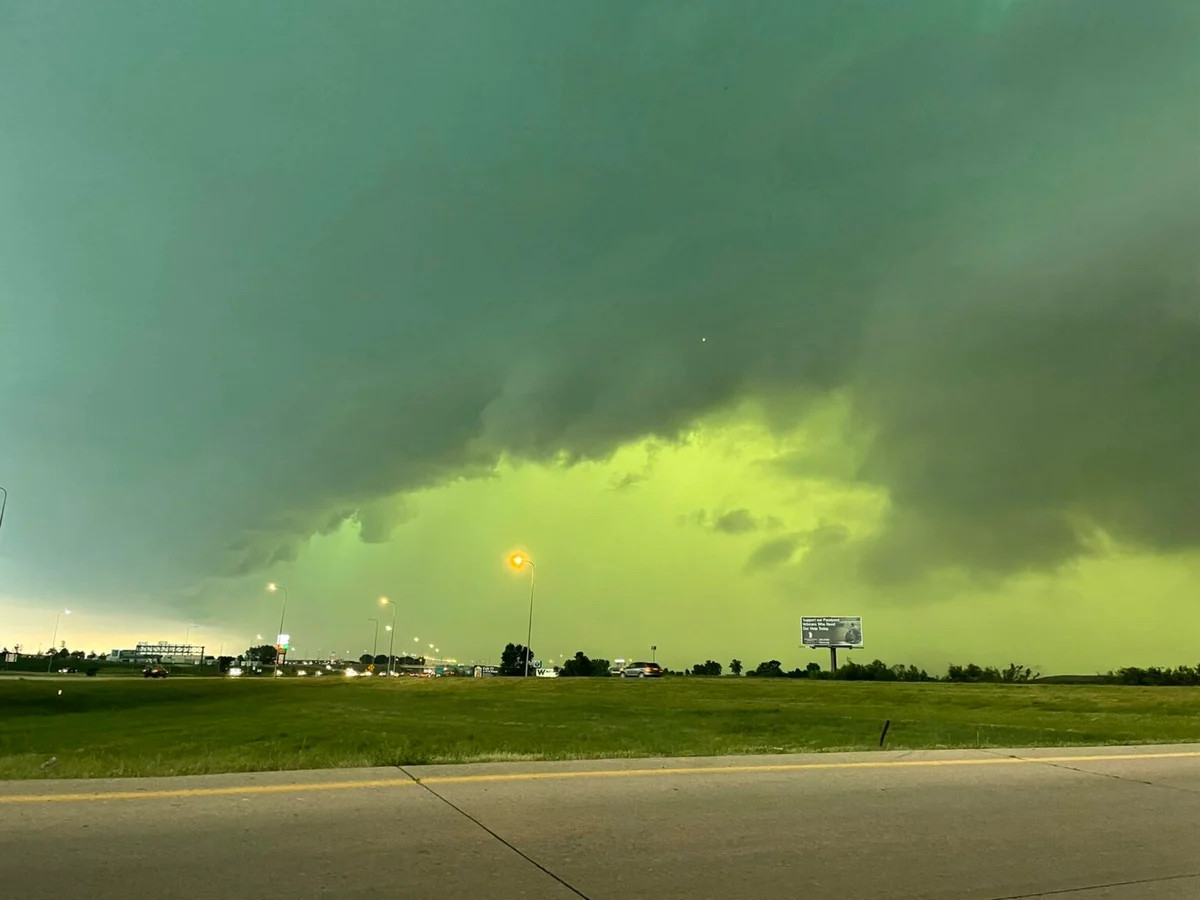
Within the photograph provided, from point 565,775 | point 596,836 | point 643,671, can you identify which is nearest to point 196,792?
point 565,775

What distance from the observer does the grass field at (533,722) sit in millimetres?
12974

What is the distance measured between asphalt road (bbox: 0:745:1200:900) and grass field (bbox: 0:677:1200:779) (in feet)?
6.47

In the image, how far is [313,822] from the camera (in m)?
6.80

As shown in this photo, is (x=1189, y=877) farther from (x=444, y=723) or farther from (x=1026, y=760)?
(x=444, y=723)

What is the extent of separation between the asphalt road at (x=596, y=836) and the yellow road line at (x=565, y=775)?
0.17ft

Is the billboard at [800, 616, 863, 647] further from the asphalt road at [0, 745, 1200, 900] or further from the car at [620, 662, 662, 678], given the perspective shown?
the asphalt road at [0, 745, 1200, 900]

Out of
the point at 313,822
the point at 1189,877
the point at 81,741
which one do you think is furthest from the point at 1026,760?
the point at 81,741

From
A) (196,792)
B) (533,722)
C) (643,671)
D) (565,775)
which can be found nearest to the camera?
(196,792)

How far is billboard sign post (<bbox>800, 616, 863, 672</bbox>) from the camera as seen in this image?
321 ft

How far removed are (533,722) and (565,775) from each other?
25.9 metres

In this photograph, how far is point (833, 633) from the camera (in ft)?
325

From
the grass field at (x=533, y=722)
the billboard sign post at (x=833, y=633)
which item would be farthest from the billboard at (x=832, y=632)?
the grass field at (x=533, y=722)

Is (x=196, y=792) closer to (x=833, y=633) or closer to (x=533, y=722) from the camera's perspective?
(x=533, y=722)

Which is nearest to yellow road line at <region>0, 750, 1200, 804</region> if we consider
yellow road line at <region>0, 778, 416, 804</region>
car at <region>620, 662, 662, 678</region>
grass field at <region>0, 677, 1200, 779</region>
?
yellow road line at <region>0, 778, 416, 804</region>
